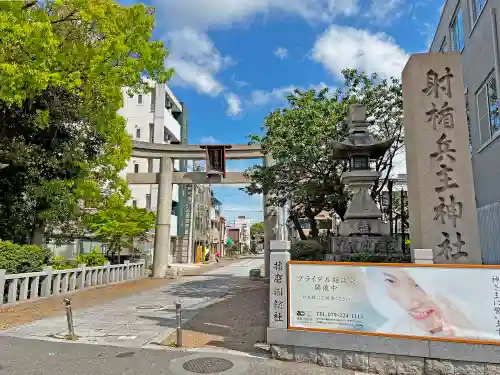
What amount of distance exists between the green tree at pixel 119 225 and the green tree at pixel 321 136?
10.8 meters

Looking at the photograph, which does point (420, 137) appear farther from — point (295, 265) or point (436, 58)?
point (295, 265)

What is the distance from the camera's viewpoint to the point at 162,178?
25.5m

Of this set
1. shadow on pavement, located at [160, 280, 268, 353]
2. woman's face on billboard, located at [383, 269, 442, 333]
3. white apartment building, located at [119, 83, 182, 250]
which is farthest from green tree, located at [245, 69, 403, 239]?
white apartment building, located at [119, 83, 182, 250]

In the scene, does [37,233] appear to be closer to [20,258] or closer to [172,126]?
[20,258]

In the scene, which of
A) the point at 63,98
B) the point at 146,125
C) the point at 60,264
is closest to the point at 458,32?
the point at 63,98

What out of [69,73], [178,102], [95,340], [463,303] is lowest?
[95,340]

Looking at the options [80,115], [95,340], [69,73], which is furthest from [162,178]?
[95,340]

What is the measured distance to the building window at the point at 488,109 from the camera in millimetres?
13008

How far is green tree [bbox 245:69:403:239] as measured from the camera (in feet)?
46.6

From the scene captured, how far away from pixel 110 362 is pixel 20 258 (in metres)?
9.23

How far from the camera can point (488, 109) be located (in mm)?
13578

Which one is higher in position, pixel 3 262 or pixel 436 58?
pixel 436 58

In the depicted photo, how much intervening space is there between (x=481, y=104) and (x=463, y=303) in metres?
11.0

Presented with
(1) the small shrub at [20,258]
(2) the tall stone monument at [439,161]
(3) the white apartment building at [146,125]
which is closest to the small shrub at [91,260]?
(1) the small shrub at [20,258]
